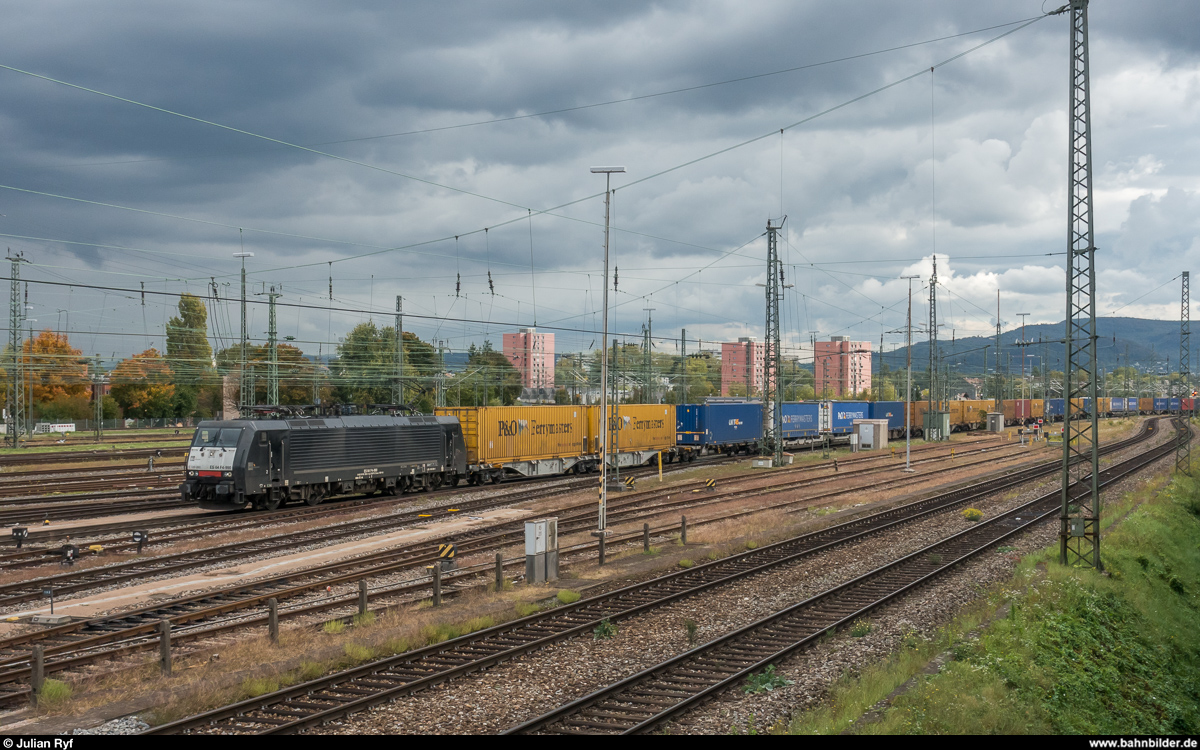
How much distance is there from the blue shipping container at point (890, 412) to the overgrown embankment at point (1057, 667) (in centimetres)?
4857

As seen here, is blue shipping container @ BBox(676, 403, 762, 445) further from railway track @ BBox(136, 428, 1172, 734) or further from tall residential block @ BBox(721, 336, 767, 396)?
railway track @ BBox(136, 428, 1172, 734)

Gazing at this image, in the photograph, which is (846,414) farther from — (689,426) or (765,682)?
(765,682)

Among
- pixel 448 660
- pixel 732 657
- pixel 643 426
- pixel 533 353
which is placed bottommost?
pixel 732 657

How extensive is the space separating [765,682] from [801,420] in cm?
5119

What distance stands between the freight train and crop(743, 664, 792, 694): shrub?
451 inches

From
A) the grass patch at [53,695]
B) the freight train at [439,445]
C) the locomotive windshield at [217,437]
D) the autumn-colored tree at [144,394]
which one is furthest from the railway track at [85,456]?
the grass patch at [53,695]

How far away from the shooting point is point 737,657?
1348 centimetres

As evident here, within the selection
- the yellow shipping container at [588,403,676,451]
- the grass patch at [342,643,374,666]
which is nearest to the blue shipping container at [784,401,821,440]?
the yellow shipping container at [588,403,676,451]

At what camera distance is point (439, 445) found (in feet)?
122

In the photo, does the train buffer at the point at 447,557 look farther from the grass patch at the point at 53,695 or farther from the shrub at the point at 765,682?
the shrub at the point at 765,682

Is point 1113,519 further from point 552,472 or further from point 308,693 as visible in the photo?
point 308,693

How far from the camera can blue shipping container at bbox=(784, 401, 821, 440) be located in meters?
59.9

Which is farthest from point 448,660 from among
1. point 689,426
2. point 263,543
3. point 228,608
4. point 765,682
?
point 689,426

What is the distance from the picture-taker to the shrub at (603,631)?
14.4 m
